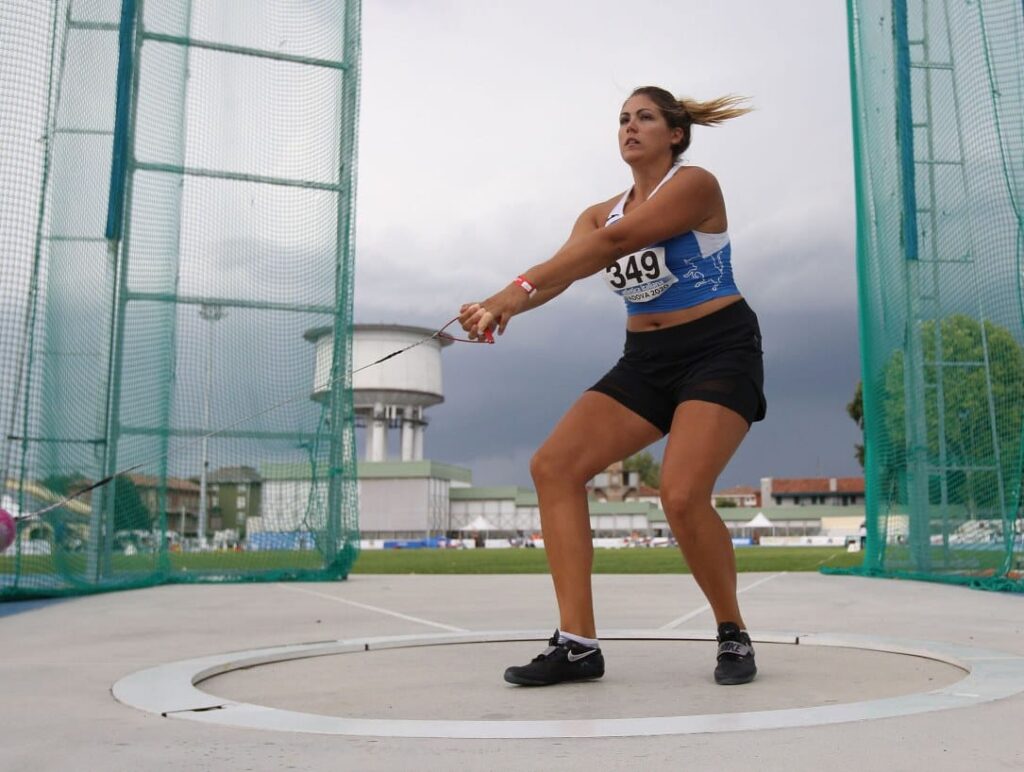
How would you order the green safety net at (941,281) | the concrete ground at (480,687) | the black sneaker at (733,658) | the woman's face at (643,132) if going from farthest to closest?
the green safety net at (941,281), the woman's face at (643,132), the black sneaker at (733,658), the concrete ground at (480,687)

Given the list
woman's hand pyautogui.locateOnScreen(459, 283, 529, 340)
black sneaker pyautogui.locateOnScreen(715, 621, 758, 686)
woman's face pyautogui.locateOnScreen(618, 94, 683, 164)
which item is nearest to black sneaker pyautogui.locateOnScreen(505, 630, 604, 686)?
black sneaker pyautogui.locateOnScreen(715, 621, 758, 686)

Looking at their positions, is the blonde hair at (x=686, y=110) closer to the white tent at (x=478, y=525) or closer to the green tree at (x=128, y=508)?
the green tree at (x=128, y=508)

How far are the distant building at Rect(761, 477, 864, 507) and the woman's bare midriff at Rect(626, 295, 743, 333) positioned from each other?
102861 millimetres

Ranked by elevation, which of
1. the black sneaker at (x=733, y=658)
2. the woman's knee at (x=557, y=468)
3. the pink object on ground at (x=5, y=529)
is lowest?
the black sneaker at (x=733, y=658)

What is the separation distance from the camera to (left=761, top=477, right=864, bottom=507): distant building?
105250mm

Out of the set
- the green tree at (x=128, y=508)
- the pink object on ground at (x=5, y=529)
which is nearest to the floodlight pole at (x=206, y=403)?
the green tree at (x=128, y=508)

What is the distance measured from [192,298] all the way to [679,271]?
856 cm

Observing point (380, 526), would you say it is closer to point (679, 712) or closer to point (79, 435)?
point (79, 435)

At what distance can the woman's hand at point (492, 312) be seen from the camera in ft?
10.3

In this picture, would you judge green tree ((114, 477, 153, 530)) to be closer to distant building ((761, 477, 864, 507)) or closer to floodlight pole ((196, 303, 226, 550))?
floodlight pole ((196, 303, 226, 550))

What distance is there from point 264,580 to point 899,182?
765 cm

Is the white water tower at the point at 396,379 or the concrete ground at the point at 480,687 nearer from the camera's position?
the concrete ground at the point at 480,687

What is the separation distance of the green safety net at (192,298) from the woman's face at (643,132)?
20.5ft

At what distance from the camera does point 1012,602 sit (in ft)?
23.5
